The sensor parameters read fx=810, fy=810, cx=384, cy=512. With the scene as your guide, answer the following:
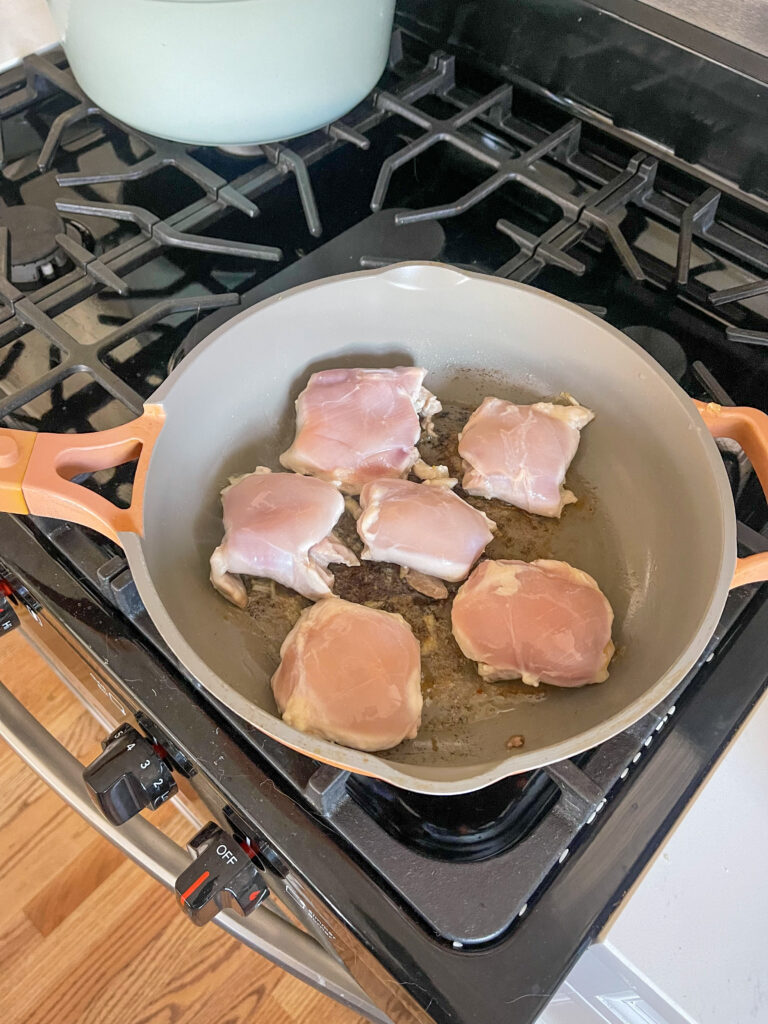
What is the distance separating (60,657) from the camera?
0.89 metres

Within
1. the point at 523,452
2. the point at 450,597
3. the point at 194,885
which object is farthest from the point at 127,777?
the point at 523,452

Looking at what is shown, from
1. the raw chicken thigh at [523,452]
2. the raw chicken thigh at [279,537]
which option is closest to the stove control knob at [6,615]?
the raw chicken thigh at [279,537]

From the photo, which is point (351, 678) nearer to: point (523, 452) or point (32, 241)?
point (523, 452)

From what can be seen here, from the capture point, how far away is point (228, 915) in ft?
Answer: 2.39

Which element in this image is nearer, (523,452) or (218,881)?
(218,881)

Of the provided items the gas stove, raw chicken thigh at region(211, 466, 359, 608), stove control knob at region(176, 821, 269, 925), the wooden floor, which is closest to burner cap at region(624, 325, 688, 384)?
the gas stove

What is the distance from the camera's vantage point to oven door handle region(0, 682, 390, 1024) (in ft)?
2.42

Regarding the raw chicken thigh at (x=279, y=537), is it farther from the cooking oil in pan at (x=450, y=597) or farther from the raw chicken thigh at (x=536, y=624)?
the raw chicken thigh at (x=536, y=624)

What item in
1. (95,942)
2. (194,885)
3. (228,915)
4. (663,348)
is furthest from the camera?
(95,942)

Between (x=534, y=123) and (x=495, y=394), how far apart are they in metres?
0.44

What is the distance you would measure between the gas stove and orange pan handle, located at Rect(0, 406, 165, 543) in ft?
0.22

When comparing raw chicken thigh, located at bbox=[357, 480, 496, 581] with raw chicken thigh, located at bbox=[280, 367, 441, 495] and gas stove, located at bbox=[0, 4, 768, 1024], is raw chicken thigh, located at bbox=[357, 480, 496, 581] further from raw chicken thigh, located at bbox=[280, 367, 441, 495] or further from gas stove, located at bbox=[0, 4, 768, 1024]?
gas stove, located at bbox=[0, 4, 768, 1024]

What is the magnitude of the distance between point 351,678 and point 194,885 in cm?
20

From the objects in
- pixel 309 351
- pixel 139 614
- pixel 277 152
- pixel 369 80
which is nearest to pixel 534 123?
pixel 369 80
